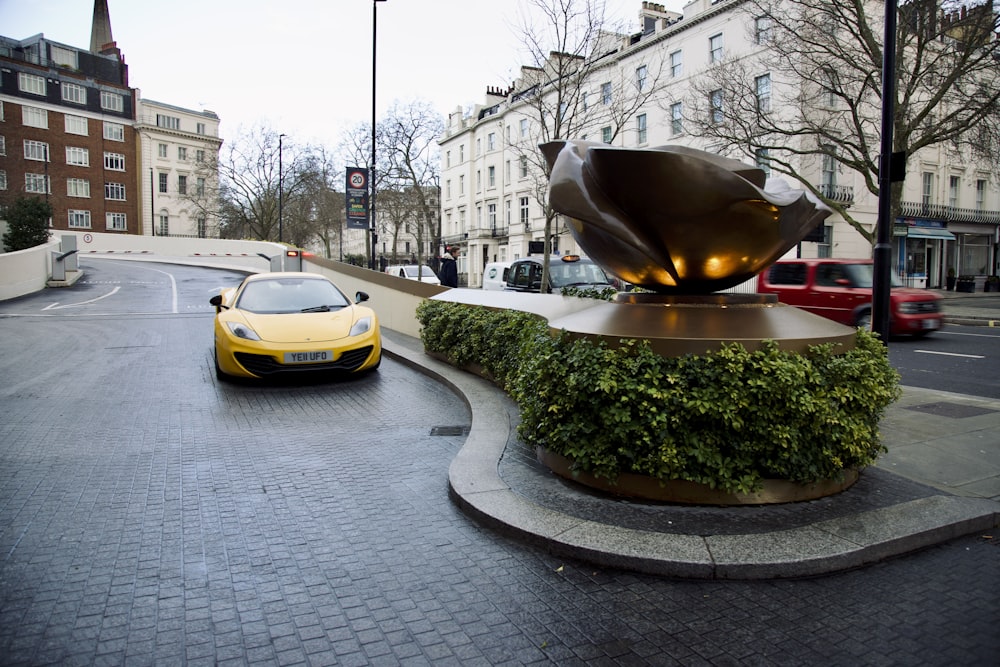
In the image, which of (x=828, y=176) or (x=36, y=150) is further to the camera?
(x=36, y=150)

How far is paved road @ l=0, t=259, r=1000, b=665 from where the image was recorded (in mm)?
2682

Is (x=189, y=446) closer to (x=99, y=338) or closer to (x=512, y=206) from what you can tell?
(x=99, y=338)

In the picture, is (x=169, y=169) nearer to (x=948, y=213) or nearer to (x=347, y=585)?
(x=948, y=213)

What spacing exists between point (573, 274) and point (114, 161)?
67.5 metres

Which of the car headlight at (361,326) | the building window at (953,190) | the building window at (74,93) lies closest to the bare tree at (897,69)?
the car headlight at (361,326)

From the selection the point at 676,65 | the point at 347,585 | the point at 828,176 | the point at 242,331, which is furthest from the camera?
the point at 676,65

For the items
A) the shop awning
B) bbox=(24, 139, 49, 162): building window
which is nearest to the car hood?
the shop awning

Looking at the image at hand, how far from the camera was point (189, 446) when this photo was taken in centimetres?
567

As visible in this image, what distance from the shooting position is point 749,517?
389 centimetres

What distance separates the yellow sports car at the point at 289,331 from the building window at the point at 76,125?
66.7 metres

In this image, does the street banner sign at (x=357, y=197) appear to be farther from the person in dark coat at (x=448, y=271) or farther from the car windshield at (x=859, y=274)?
the car windshield at (x=859, y=274)

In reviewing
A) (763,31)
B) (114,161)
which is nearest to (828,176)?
(763,31)

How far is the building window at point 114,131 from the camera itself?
216ft

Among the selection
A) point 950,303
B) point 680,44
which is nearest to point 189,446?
point 950,303
